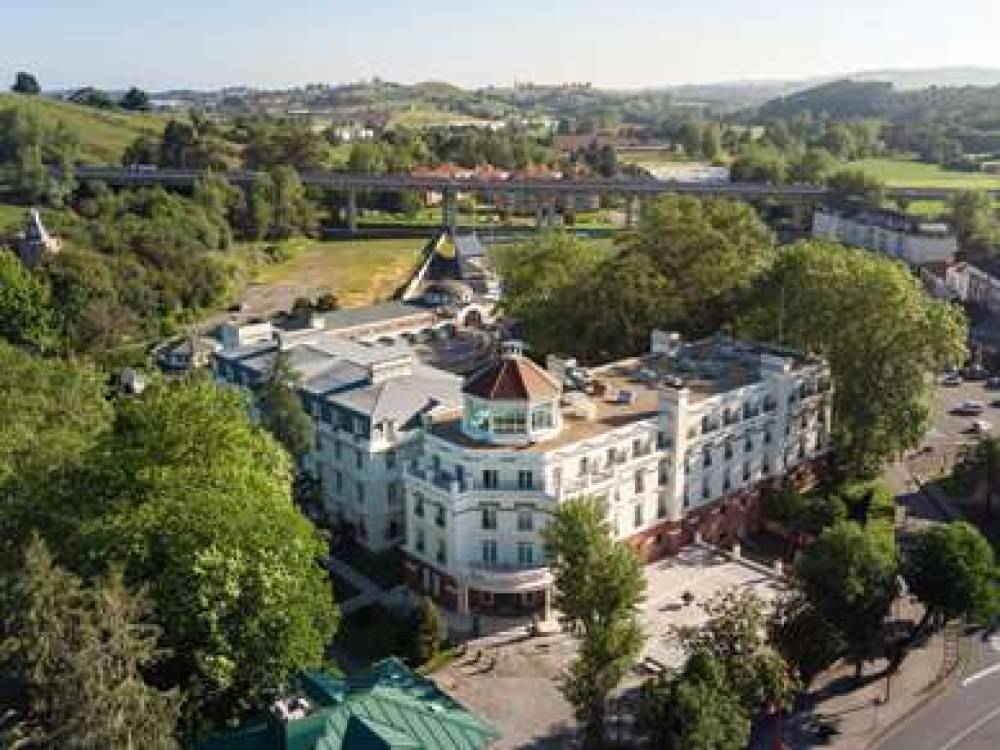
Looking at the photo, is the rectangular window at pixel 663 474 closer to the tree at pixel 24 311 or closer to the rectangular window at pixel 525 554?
the rectangular window at pixel 525 554

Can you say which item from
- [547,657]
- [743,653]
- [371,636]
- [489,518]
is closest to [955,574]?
[743,653]

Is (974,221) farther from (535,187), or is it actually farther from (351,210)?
(351,210)

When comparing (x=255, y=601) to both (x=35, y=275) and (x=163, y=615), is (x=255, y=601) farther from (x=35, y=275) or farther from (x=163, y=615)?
(x=35, y=275)

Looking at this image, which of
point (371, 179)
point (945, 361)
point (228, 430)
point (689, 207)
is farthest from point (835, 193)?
point (228, 430)

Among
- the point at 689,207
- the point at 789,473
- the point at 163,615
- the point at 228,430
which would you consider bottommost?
the point at 789,473

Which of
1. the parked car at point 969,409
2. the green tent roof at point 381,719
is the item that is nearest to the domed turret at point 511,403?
the green tent roof at point 381,719

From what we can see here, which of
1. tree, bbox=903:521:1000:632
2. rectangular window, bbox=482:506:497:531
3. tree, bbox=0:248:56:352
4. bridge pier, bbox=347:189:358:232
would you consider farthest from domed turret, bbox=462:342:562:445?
bridge pier, bbox=347:189:358:232
